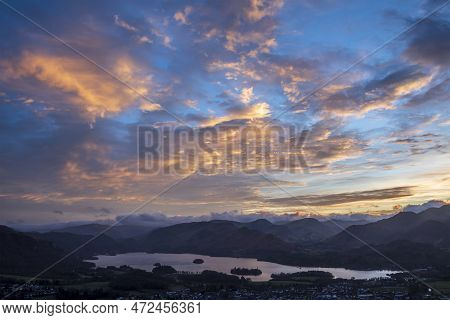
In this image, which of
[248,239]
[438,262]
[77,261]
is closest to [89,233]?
[77,261]

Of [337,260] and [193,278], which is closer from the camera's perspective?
[193,278]

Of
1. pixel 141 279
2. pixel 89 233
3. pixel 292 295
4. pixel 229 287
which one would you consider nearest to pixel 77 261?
pixel 89 233

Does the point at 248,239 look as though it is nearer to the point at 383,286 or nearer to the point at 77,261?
the point at 77,261

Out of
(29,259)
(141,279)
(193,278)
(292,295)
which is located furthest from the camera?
(29,259)
